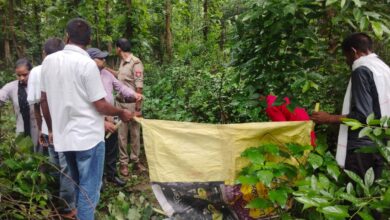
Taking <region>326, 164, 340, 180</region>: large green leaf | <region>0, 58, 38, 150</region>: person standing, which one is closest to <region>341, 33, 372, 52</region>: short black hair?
<region>326, 164, 340, 180</region>: large green leaf

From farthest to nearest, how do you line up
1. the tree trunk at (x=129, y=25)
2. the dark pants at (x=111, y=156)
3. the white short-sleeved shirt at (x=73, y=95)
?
the tree trunk at (x=129, y=25), the dark pants at (x=111, y=156), the white short-sleeved shirt at (x=73, y=95)

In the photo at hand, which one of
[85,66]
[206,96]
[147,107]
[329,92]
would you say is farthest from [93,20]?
[329,92]

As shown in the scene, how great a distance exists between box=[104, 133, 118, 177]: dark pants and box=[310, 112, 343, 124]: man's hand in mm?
2650

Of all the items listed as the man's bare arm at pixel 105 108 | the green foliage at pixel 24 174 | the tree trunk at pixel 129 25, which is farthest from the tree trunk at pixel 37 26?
the man's bare arm at pixel 105 108

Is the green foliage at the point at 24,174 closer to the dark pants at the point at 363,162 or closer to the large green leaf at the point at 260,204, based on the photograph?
the large green leaf at the point at 260,204

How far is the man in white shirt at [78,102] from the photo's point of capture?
9.32 ft

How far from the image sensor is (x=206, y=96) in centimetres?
605

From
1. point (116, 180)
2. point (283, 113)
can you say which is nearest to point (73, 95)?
point (283, 113)

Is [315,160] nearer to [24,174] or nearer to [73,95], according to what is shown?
[73,95]

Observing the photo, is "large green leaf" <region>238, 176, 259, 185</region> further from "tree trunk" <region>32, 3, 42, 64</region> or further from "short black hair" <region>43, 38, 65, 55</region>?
"tree trunk" <region>32, 3, 42, 64</region>

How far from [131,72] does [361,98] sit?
318cm

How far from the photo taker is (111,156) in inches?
183

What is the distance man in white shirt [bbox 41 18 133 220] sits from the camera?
2.84m

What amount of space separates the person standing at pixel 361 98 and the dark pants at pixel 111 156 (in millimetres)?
2662
